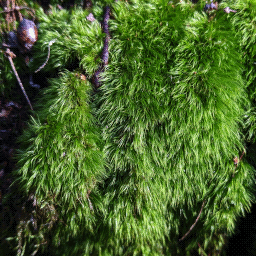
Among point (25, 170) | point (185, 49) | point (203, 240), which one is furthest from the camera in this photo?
point (203, 240)

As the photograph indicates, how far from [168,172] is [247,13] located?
1.26 metres

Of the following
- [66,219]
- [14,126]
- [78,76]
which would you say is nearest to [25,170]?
[66,219]

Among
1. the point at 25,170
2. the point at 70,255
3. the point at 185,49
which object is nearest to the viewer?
the point at 25,170

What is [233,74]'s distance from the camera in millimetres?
1415

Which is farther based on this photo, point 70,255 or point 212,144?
point 70,255

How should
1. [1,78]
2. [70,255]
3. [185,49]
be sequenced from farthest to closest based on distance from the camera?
1. [1,78]
2. [70,255]
3. [185,49]

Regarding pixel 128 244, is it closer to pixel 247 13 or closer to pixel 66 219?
pixel 66 219

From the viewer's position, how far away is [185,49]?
1.41 metres

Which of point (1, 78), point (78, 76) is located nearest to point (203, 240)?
point (78, 76)

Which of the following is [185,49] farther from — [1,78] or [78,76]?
[1,78]

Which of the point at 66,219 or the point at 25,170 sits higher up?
the point at 25,170

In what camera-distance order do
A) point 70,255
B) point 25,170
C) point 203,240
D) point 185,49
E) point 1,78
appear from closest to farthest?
point 25,170
point 185,49
point 70,255
point 203,240
point 1,78

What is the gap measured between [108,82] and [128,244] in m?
1.24

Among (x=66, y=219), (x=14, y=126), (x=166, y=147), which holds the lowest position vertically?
(x=66, y=219)
